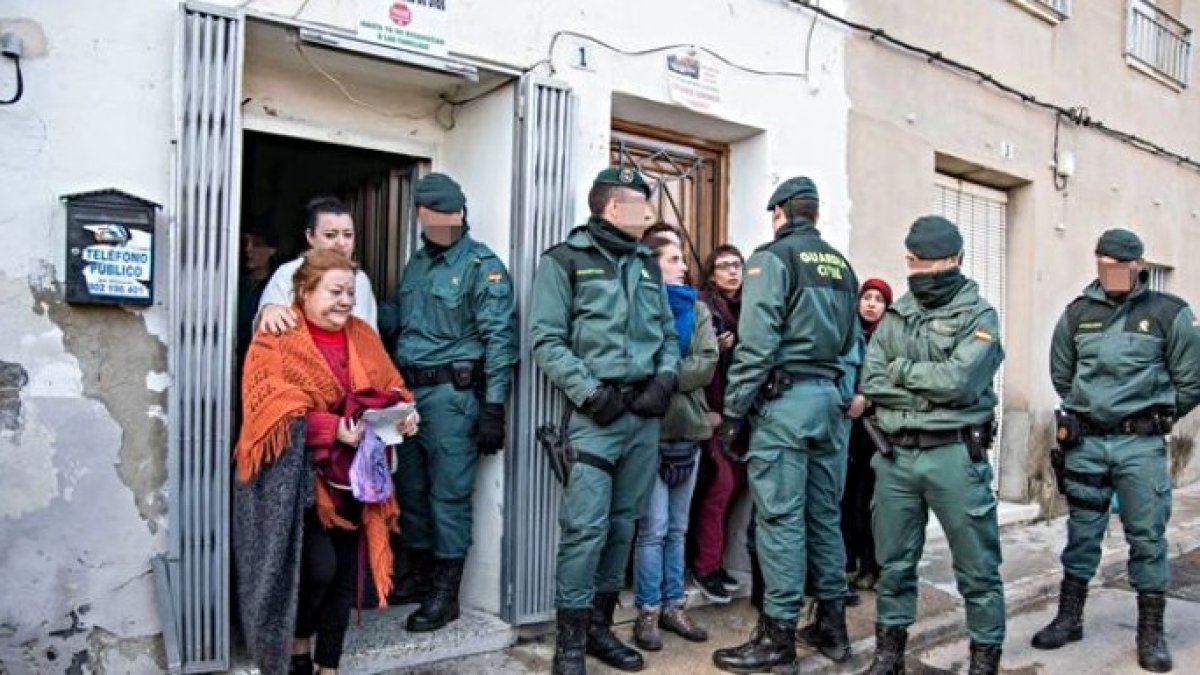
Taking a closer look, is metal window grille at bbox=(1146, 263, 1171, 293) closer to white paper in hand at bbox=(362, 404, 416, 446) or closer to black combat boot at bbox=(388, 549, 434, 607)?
black combat boot at bbox=(388, 549, 434, 607)

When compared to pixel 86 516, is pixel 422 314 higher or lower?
higher

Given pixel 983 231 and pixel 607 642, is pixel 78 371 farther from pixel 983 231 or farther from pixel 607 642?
pixel 983 231

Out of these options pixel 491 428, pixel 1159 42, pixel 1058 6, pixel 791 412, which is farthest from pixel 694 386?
pixel 1159 42

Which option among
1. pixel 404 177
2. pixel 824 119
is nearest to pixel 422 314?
pixel 404 177

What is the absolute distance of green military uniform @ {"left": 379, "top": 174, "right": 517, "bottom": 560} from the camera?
169 inches

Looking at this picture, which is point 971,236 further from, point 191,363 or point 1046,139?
point 191,363

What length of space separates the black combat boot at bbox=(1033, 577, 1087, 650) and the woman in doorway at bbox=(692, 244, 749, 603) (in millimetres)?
1770

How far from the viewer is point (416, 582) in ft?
15.4

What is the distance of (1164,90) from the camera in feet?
32.7

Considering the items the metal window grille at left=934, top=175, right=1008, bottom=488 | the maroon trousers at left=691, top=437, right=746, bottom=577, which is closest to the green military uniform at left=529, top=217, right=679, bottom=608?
the maroon trousers at left=691, top=437, right=746, bottom=577

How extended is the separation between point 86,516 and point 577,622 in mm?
1950

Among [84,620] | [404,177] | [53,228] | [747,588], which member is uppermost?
[404,177]

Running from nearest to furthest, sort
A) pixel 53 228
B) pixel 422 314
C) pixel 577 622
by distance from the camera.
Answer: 1. pixel 53 228
2. pixel 577 622
3. pixel 422 314

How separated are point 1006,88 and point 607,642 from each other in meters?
5.88
